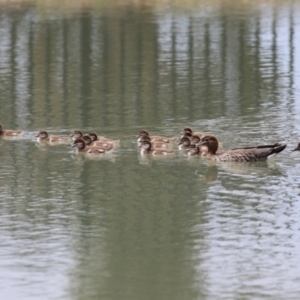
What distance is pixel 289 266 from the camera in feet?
36.3

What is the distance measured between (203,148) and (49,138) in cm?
275

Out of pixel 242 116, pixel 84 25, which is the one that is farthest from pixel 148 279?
pixel 84 25

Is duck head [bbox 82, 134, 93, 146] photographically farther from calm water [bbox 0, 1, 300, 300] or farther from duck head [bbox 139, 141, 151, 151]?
duck head [bbox 139, 141, 151, 151]

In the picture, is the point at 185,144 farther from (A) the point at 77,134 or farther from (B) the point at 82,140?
Answer: (A) the point at 77,134

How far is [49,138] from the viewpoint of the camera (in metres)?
17.5

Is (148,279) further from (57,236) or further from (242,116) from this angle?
(242,116)

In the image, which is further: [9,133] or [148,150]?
[9,133]

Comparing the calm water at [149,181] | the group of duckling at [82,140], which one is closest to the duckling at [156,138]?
the calm water at [149,181]

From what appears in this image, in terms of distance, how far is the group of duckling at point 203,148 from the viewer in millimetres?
15914

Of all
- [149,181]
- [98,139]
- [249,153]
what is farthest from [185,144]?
[149,181]

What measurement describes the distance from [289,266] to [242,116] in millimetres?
8559

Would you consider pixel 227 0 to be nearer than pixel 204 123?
No

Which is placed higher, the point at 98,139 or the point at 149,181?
the point at 98,139

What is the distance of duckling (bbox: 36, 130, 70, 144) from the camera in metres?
17.5
